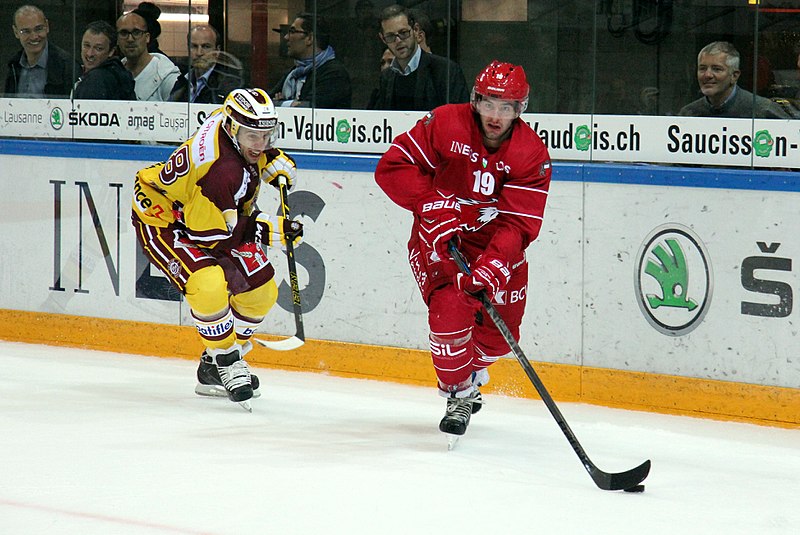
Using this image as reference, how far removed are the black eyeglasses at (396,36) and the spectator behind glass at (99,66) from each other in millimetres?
1296

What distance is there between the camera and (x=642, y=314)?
187 inches

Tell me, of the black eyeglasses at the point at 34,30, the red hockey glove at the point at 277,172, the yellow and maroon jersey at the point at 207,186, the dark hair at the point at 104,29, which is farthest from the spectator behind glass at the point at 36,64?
the red hockey glove at the point at 277,172

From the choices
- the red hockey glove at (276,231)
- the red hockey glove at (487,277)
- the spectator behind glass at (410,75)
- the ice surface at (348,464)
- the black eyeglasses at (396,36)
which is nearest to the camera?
the ice surface at (348,464)

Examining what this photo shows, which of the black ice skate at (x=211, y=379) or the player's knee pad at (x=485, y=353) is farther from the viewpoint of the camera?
the black ice skate at (x=211, y=379)

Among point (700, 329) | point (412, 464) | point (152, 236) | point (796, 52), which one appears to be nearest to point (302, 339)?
point (152, 236)

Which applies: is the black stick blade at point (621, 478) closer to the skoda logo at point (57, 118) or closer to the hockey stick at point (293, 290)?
the hockey stick at point (293, 290)

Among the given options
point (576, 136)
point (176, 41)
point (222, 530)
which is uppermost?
point (176, 41)

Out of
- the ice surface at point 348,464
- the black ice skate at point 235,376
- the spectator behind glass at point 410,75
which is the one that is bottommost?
the ice surface at point 348,464

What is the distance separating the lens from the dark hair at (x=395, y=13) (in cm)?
529

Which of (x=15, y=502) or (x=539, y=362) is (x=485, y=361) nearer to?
(x=539, y=362)

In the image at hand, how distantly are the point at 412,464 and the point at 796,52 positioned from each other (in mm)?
2027

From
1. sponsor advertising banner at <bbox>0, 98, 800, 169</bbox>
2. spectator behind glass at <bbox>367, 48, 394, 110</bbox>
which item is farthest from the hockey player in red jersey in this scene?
spectator behind glass at <bbox>367, 48, 394, 110</bbox>

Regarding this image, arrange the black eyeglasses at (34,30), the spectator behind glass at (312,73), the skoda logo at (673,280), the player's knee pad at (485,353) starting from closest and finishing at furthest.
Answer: the player's knee pad at (485,353)
the skoda logo at (673,280)
the spectator behind glass at (312,73)
the black eyeglasses at (34,30)

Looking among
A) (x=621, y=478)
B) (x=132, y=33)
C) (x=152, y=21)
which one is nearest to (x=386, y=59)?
(x=152, y=21)
